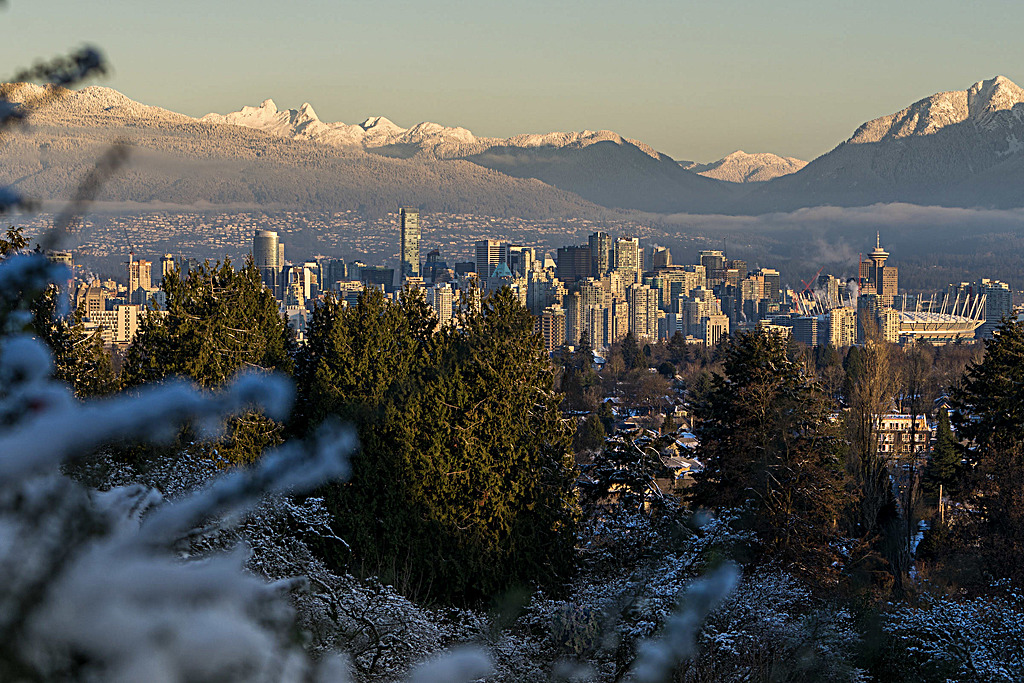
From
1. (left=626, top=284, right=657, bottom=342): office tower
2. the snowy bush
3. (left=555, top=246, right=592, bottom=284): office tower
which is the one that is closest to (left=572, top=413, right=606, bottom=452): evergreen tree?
the snowy bush

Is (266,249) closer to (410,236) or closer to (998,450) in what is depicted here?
(410,236)

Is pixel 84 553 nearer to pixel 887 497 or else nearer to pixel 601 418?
pixel 887 497

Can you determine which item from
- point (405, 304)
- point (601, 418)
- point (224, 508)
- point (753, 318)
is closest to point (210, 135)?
point (753, 318)

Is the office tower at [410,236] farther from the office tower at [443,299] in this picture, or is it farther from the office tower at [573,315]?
the office tower at [573,315]

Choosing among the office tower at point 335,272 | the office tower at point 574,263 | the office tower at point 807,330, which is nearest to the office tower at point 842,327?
the office tower at point 807,330

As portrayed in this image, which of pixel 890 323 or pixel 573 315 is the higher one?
pixel 573 315

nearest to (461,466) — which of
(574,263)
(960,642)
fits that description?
(960,642)
